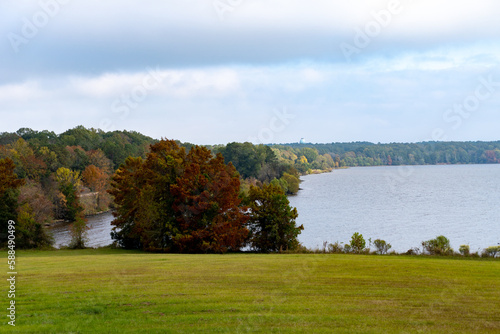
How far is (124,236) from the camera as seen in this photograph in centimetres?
4234

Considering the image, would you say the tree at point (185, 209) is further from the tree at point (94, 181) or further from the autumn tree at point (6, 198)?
the tree at point (94, 181)

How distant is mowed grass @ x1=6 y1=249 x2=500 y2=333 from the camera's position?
412 inches

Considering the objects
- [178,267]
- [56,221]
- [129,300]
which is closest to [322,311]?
[129,300]

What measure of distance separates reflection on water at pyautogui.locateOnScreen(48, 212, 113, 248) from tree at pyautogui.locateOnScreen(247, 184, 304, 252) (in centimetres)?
1991

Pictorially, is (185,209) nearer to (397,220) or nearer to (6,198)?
(6,198)

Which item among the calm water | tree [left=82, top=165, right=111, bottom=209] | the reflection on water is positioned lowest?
the reflection on water

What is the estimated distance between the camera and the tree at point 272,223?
1524 inches

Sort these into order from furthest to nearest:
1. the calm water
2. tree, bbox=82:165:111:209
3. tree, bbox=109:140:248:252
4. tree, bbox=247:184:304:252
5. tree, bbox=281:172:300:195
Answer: tree, bbox=281:172:300:195 → tree, bbox=82:165:111:209 → the calm water → tree, bbox=247:184:304:252 → tree, bbox=109:140:248:252

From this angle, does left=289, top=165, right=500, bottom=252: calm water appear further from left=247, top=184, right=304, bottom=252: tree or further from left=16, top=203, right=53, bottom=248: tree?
left=16, top=203, right=53, bottom=248: tree

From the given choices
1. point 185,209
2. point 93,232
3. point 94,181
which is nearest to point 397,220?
point 185,209

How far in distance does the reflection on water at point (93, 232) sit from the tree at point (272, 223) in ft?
65.3

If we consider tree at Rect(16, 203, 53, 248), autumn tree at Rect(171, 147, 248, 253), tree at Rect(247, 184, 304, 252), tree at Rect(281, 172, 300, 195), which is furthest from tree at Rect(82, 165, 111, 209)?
tree at Rect(247, 184, 304, 252)

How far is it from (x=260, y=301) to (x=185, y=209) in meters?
27.5

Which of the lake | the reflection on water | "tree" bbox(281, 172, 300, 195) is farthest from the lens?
"tree" bbox(281, 172, 300, 195)
